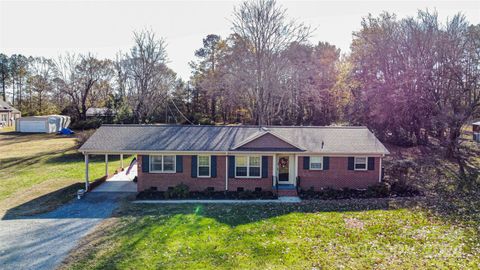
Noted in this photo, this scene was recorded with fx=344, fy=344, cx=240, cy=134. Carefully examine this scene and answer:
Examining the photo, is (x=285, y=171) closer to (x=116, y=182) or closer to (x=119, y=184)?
(x=119, y=184)

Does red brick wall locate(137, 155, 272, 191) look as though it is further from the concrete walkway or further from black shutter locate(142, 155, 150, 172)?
the concrete walkway

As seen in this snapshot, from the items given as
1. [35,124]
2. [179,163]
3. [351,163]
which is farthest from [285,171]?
[35,124]

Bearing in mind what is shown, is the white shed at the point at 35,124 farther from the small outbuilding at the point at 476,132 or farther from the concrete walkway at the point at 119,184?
the small outbuilding at the point at 476,132

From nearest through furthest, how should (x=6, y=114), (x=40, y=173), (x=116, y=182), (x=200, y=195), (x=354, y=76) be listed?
(x=200, y=195), (x=116, y=182), (x=40, y=173), (x=354, y=76), (x=6, y=114)

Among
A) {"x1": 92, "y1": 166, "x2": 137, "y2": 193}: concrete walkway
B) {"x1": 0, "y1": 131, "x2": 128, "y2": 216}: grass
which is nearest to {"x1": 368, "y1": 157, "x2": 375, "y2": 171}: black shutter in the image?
{"x1": 92, "y1": 166, "x2": 137, "y2": 193}: concrete walkway

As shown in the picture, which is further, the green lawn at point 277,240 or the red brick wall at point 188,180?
the red brick wall at point 188,180

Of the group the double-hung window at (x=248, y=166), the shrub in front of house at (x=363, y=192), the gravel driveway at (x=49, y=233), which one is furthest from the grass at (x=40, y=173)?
the shrub in front of house at (x=363, y=192)

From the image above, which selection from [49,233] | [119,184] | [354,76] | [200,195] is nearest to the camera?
[49,233]
